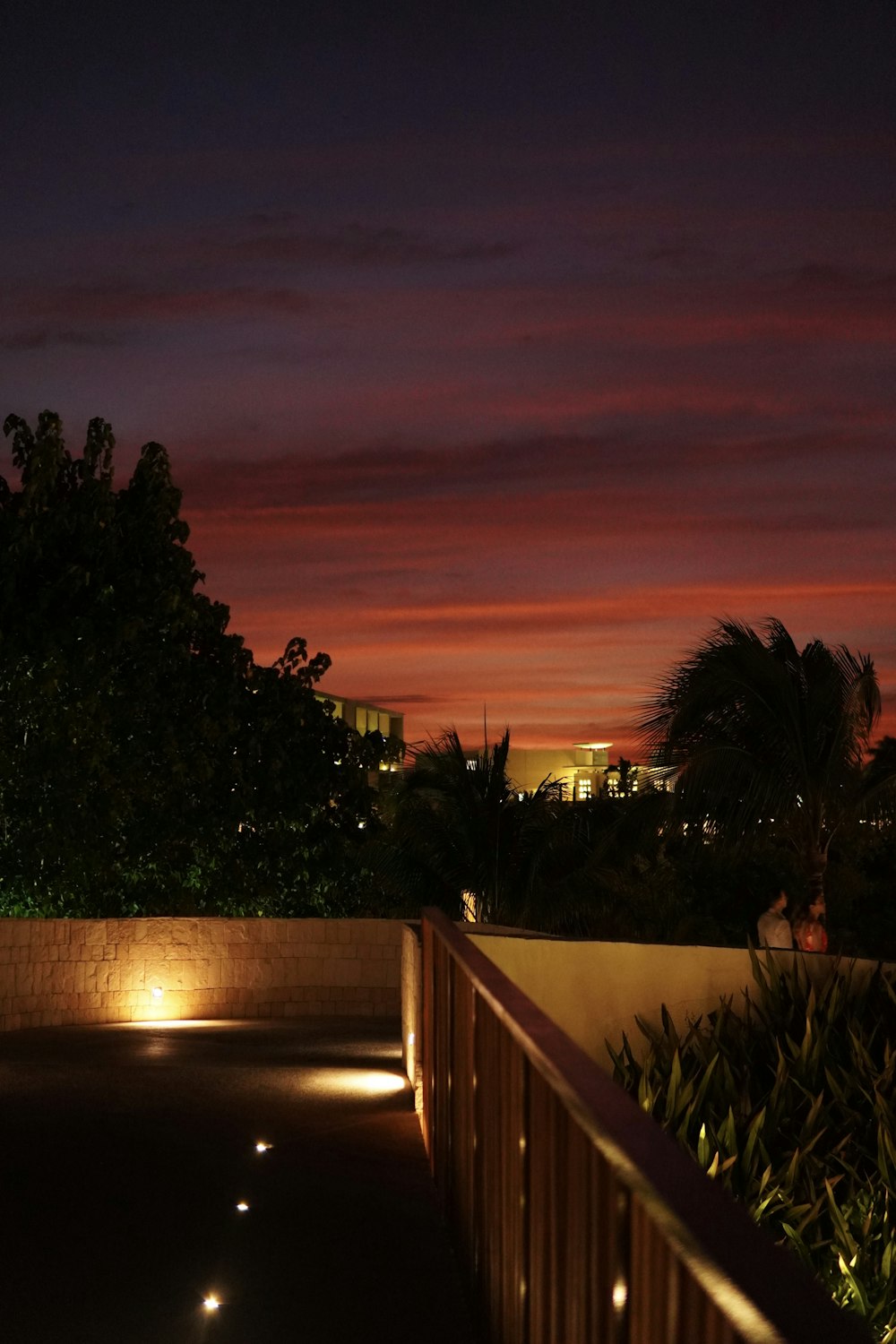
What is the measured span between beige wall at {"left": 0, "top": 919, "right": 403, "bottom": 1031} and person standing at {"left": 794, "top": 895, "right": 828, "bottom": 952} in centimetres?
454

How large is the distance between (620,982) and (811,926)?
7.13 m

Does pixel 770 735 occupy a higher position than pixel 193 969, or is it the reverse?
pixel 770 735

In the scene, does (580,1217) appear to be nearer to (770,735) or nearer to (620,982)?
(620,982)

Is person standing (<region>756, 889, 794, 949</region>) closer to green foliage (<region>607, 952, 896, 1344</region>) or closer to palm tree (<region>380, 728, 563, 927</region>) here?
green foliage (<region>607, 952, 896, 1344</region>)

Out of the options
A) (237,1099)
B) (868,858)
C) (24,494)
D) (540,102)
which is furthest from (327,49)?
(868,858)

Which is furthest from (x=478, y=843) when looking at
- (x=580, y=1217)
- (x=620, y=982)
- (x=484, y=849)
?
(x=580, y=1217)

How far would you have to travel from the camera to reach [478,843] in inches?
907

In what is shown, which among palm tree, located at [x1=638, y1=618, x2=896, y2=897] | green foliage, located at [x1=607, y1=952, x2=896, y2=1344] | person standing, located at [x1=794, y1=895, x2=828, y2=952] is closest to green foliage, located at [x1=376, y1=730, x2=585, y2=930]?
palm tree, located at [x1=638, y1=618, x2=896, y2=897]

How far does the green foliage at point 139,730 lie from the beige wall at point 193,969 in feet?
11.9

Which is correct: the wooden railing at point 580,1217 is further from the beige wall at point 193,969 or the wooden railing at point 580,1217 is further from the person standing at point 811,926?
the person standing at point 811,926

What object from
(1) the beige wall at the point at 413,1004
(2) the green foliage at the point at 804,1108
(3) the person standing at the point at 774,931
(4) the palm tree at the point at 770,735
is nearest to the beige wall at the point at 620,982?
(2) the green foliage at the point at 804,1108

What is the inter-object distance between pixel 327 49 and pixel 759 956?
8.62 m

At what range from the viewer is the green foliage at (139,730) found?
2050cm

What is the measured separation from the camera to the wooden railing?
6.38ft
